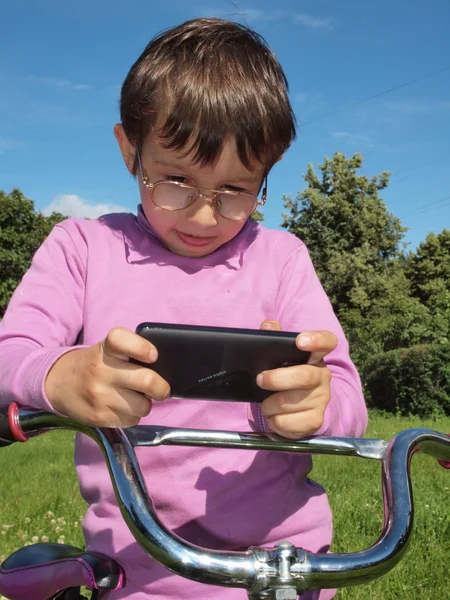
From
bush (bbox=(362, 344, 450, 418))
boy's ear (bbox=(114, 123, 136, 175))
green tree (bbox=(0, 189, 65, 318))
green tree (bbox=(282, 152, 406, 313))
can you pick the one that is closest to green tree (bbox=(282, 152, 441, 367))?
green tree (bbox=(282, 152, 406, 313))

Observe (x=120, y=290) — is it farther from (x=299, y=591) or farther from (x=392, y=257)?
(x=392, y=257)

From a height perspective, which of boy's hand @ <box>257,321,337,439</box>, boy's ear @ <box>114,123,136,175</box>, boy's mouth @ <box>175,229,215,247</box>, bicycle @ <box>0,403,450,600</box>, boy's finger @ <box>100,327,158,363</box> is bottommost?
bicycle @ <box>0,403,450,600</box>

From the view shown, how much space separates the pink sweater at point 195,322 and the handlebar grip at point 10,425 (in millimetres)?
171

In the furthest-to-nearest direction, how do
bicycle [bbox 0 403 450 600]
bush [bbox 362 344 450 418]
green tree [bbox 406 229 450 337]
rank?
green tree [bbox 406 229 450 337] → bush [bbox 362 344 450 418] → bicycle [bbox 0 403 450 600]

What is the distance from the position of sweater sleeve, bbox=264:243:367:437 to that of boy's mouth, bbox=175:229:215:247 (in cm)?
22

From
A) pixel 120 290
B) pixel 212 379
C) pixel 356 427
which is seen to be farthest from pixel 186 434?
pixel 120 290

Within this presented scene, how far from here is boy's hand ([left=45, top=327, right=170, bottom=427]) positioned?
3.34 feet

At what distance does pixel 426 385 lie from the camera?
13258mm

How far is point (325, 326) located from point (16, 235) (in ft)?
111

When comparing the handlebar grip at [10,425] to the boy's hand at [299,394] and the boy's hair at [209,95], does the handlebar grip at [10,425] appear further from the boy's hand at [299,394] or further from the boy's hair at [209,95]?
the boy's hair at [209,95]

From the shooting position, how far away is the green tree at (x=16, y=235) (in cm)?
3309

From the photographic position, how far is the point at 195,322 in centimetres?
177

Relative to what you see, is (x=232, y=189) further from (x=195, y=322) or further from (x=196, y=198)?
(x=195, y=322)

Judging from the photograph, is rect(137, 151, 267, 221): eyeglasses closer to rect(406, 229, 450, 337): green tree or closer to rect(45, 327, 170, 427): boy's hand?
rect(45, 327, 170, 427): boy's hand
